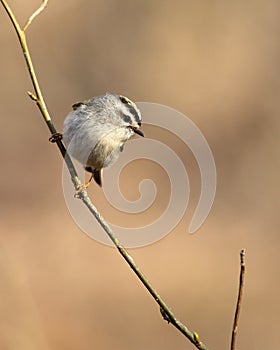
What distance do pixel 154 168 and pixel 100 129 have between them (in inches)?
259

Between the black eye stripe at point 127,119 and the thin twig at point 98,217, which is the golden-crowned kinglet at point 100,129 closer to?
the black eye stripe at point 127,119

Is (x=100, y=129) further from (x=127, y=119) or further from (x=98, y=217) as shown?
(x=98, y=217)

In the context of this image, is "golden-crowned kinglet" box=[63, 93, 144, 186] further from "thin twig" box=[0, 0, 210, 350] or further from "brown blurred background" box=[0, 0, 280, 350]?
"brown blurred background" box=[0, 0, 280, 350]

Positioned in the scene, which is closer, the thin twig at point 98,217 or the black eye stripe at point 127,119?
the thin twig at point 98,217

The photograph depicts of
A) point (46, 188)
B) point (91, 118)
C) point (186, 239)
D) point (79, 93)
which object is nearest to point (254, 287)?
point (186, 239)

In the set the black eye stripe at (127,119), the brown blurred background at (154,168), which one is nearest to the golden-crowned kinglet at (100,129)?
the black eye stripe at (127,119)

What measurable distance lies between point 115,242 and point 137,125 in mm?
898

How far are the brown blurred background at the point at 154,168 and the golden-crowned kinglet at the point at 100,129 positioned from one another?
331cm

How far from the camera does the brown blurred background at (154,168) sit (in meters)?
6.12

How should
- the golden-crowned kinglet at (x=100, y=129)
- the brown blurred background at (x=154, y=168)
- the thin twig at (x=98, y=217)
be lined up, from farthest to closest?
1. the brown blurred background at (x=154, y=168)
2. the golden-crowned kinglet at (x=100, y=129)
3. the thin twig at (x=98, y=217)

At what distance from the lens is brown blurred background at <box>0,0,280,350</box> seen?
20.1 ft

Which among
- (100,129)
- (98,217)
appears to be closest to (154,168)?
(100,129)

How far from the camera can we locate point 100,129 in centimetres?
248

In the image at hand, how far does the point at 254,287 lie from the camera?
22.3ft
